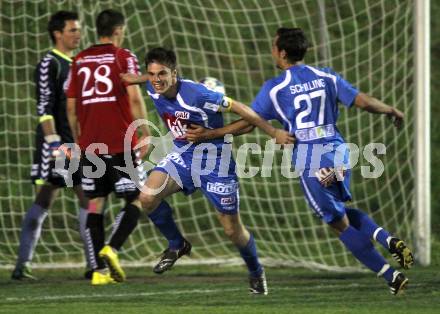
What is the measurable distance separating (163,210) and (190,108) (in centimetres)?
74

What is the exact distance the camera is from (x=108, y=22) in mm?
8688

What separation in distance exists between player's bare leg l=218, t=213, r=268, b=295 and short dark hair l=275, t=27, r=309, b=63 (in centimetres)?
111

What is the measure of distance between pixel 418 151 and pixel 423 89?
1.64ft

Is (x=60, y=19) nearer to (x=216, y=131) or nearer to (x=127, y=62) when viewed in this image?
(x=127, y=62)

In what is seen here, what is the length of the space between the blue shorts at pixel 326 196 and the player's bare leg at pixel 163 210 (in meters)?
0.91

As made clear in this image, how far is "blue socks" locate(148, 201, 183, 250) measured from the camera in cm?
800

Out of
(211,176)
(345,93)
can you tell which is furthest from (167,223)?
(345,93)

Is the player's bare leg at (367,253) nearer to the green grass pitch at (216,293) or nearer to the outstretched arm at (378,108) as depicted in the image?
the green grass pitch at (216,293)

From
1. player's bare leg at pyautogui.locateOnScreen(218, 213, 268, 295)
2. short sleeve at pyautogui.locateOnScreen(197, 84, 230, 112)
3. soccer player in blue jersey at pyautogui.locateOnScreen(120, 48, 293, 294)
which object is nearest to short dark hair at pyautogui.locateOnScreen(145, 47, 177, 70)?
soccer player in blue jersey at pyautogui.locateOnScreen(120, 48, 293, 294)

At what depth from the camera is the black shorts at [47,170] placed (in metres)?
9.16

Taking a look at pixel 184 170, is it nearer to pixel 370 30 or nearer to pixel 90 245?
pixel 90 245

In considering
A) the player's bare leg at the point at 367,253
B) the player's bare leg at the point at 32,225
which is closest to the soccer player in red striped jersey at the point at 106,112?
the player's bare leg at the point at 32,225

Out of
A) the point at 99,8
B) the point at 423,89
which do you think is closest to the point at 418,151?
the point at 423,89

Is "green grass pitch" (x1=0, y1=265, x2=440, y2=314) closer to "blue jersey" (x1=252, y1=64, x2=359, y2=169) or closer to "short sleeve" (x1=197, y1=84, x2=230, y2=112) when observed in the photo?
"blue jersey" (x1=252, y1=64, x2=359, y2=169)
